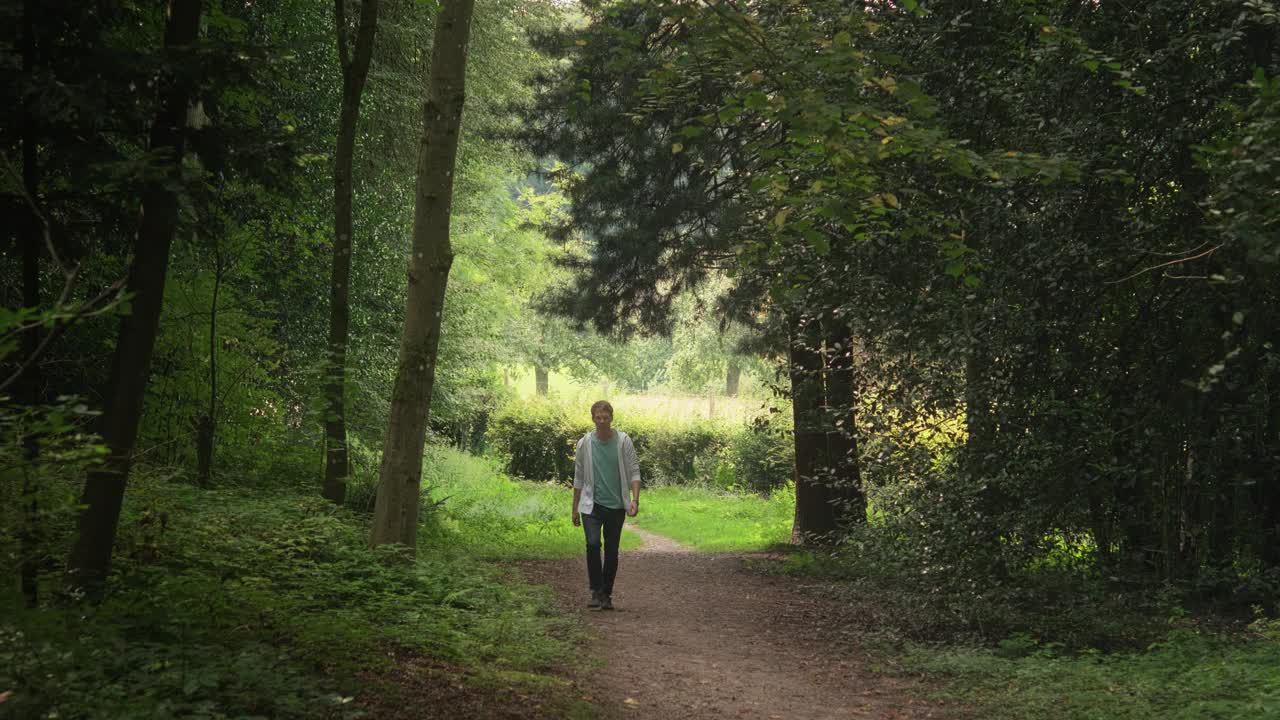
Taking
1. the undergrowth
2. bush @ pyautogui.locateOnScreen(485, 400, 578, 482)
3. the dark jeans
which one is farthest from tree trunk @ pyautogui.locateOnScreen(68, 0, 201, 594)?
bush @ pyautogui.locateOnScreen(485, 400, 578, 482)

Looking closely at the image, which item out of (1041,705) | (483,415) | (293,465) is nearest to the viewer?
(1041,705)

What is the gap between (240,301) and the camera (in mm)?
10453

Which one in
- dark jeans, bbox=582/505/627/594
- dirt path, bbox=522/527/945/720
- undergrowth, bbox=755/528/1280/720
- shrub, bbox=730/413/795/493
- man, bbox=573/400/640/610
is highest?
shrub, bbox=730/413/795/493

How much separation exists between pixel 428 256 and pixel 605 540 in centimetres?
298

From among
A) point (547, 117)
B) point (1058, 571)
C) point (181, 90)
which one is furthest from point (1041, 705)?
point (547, 117)

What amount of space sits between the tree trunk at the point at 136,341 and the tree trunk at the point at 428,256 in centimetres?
321

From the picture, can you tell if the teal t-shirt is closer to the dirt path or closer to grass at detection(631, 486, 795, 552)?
the dirt path

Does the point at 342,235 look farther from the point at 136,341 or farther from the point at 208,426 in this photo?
the point at 136,341

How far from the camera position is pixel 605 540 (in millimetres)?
8898

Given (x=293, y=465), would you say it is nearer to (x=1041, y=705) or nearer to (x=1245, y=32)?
(x=1041, y=705)

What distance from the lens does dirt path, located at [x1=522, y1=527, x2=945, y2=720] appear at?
242 inches

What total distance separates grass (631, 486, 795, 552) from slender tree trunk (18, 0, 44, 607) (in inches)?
462

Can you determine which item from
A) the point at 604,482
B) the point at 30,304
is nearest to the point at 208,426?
the point at 604,482

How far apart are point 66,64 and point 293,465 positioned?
7704 millimetres
